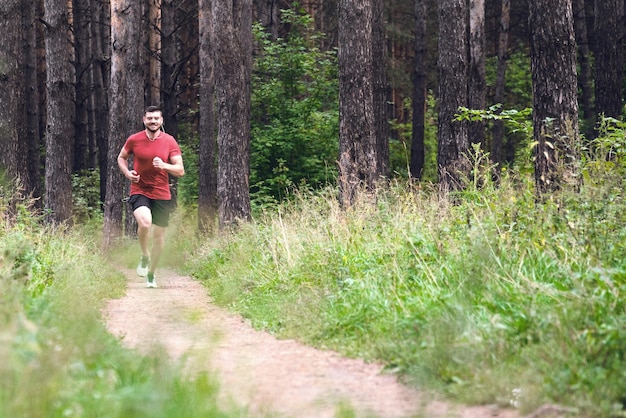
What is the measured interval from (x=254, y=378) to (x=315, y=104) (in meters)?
19.2

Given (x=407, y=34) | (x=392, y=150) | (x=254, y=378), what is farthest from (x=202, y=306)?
(x=407, y=34)

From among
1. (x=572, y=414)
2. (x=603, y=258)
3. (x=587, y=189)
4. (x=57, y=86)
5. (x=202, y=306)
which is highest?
(x=57, y=86)

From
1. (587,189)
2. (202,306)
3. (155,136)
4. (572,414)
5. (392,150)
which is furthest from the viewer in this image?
(392,150)

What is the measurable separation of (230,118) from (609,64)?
928cm

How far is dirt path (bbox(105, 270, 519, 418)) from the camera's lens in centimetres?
447

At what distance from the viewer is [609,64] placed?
19312mm

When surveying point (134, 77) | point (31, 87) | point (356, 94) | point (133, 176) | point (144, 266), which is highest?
point (31, 87)

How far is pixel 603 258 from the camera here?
646 cm

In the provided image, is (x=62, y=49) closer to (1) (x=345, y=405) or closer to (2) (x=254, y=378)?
(2) (x=254, y=378)

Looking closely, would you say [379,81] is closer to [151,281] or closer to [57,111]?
[57,111]

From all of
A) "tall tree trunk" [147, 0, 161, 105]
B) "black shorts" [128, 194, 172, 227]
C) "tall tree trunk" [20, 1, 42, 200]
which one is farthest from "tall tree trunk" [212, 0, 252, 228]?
"tall tree trunk" [147, 0, 161, 105]

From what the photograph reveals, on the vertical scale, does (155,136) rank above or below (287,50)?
below

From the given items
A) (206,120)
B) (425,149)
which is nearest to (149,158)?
(206,120)

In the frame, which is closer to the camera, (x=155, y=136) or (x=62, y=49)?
(x=155, y=136)
